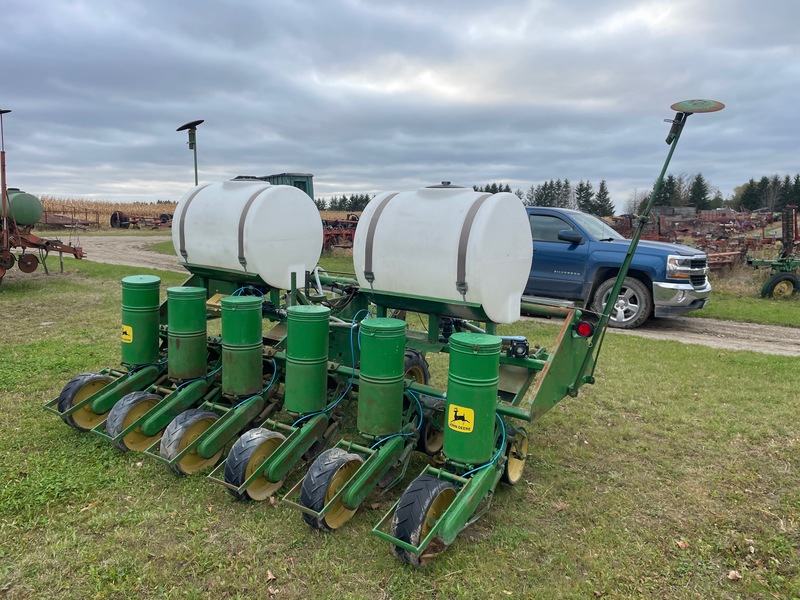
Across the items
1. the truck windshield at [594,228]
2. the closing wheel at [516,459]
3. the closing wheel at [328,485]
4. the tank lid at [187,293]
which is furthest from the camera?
the truck windshield at [594,228]

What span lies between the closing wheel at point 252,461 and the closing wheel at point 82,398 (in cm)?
174

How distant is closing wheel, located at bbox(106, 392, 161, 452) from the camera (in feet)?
14.3

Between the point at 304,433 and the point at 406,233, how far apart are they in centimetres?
158

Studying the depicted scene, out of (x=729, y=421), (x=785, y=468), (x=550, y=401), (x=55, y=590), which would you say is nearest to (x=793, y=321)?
(x=729, y=421)

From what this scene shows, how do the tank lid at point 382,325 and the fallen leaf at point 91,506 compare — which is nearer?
the fallen leaf at point 91,506

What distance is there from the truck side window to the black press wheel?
Result: 6.39m

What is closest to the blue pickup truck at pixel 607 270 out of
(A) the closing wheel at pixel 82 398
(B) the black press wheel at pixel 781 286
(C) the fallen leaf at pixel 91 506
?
(B) the black press wheel at pixel 781 286

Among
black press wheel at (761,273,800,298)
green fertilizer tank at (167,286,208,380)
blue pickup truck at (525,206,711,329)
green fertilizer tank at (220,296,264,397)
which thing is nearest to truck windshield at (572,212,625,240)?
blue pickup truck at (525,206,711,329)

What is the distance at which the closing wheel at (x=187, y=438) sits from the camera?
4.06 metres

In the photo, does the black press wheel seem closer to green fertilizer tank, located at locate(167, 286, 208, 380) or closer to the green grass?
the green grass

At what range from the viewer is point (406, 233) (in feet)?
13.9

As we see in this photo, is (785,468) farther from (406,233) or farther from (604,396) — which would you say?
(406,233)

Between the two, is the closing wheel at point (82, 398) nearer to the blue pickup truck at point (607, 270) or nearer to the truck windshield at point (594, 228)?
the blue pickup truck at point (607, 270)

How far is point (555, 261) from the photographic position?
33.2 feet
